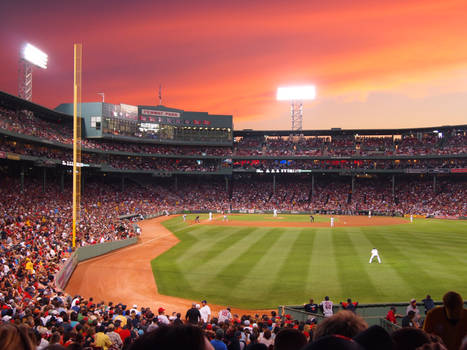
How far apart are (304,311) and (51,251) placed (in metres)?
17.6

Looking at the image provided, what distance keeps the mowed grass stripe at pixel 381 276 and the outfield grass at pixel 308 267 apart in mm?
49

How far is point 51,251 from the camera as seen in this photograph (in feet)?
80.1

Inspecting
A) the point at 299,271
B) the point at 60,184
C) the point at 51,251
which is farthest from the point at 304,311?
the point at 60,184

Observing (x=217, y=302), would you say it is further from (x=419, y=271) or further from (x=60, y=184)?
(x=60, y=184)

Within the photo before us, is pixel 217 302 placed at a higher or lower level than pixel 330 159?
lower

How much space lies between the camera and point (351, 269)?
989 inches

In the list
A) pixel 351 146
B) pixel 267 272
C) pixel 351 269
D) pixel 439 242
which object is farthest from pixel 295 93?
pixel 267 272

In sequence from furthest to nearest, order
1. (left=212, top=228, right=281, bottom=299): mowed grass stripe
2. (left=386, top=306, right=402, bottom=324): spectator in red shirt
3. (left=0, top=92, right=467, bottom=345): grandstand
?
(left=0, top=92, right=467, bottom=345): grandstand, (left=212, top=228, right=281, bottom=299): mowed grass stripe, (left=386, top=306, right=402, bottom=324): spectator in red shirt

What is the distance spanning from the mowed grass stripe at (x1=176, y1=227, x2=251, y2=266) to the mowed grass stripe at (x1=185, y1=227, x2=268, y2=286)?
57 centimetres

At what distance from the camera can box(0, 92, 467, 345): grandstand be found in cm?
5047

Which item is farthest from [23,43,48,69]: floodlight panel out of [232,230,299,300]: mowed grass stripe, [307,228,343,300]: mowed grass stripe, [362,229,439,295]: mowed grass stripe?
[362,229,439,295]: mowed grass stripe

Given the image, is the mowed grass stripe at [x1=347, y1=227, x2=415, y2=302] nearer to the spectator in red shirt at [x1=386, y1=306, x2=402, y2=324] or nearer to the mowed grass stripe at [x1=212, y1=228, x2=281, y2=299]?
the spectator in red shirt at [x1=386, y1=306, x2=402, y2=324]

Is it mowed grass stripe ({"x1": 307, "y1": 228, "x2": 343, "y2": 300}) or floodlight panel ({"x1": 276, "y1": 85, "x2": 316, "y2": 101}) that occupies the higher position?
floodlight panel ({"x1": 276, "y1": 85, "x2": 316, "y2": 101})

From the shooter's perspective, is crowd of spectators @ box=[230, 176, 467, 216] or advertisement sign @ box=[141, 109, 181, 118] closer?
crowd of spectators @ box=[230, 176, 467, 216]
